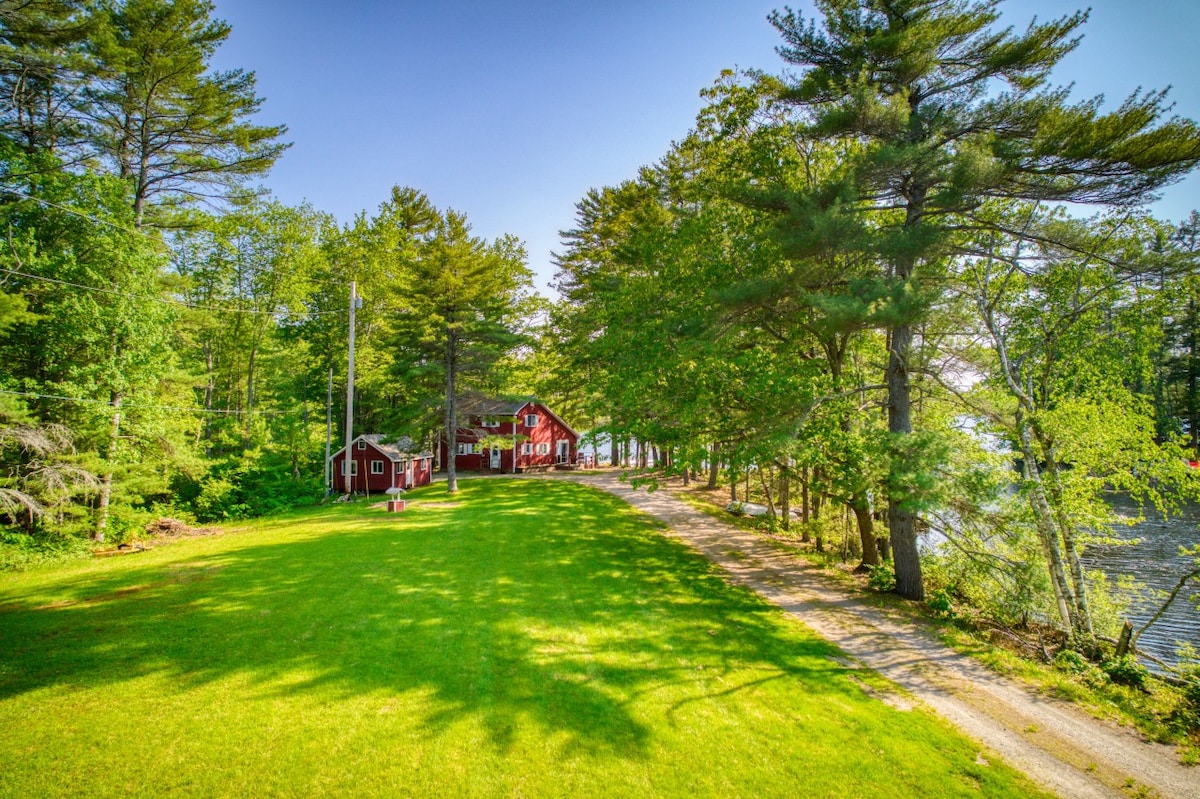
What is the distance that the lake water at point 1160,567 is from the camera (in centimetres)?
1061

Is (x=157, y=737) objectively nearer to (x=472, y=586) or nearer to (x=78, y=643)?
(x=78, y=643)

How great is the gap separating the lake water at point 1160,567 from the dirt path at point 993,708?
9.88ft

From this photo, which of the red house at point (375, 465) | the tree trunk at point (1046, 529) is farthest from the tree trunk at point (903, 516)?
the red house at point (375, 465)

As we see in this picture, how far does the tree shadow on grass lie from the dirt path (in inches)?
33.8

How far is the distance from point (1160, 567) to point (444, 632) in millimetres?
21654

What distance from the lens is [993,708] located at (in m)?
5.96

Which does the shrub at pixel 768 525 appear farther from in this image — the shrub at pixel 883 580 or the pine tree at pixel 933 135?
the pine tree at pixel 933 135

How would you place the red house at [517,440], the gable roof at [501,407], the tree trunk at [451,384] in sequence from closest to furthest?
the tree trunk at [451,384] → the gable roof at [501,407] → the red house at [517,440]

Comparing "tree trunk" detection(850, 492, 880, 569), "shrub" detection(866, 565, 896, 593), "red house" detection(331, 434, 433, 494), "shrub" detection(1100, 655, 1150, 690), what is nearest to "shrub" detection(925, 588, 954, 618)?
"shrub" detection(866, 565, 896, 593)

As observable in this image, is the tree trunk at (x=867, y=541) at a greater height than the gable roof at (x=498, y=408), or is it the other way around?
the gable roof at (x=498, y=408)

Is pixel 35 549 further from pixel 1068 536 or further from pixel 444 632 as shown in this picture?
pixel 1068 536

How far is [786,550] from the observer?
13.6 meters

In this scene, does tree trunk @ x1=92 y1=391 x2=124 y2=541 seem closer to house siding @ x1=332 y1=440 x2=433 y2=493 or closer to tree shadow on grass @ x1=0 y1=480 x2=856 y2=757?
tree shadow on grass @ x1=0 y1=480 x2=856 y2=757

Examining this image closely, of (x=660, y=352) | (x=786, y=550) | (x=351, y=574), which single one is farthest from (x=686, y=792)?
(x=786, y=550)
